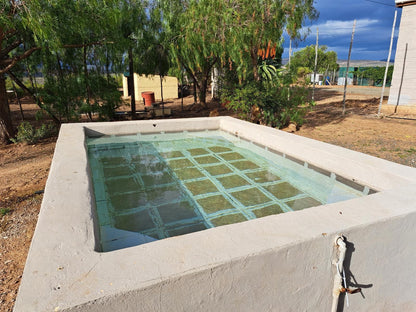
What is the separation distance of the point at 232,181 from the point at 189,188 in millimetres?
632

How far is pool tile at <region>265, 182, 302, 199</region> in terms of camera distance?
11.3 ft

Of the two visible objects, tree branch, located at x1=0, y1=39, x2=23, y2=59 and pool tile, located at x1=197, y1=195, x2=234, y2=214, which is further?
tree branch, located at x1=0, y1=39, x2=23, y2=59

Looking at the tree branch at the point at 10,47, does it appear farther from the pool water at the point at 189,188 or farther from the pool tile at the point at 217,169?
the pool tile at the point at 217,169

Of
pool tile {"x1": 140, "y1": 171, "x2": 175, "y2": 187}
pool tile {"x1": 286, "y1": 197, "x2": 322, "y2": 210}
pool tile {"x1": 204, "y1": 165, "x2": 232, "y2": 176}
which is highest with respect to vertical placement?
pool tile {"x1": 204, "y1": 165, "x2": 232, "y2": 176}

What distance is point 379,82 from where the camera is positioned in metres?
28.9

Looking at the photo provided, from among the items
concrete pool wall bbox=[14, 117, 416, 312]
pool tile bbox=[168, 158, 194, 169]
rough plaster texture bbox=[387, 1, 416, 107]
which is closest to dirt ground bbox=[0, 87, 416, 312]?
rough plaster texture bbox=[387, 1, 416, 107]

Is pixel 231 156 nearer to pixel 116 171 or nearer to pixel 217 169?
pixel 217 169

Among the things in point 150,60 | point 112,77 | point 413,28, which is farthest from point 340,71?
point 112,77

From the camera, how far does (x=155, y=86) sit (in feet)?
66.6

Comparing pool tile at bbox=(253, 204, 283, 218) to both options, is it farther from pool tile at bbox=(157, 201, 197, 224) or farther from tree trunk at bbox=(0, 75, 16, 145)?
tree trunk at bbox=(0, 75, 16, 145)

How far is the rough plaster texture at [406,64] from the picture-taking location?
371 inches

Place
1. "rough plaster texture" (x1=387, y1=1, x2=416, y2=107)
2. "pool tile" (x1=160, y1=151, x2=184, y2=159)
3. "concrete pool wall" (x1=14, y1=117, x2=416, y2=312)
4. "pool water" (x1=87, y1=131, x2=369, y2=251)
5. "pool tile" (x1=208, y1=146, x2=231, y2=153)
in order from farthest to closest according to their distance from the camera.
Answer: "rough plaster texture" (x1=387, y1=1, x2=416, y2=107)
"pool tile" (x1=208, y1=146, x2=231, y2=153)
"pool tile" (x1=160, y1=151, x2=184, y2=159)
"pool water" (x1=87, y1=131, x2=369, y2=251)
"concrete pool wall" (x1=14, y1=117, x2=416, y2=312)

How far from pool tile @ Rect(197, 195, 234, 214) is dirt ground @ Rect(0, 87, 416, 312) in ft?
6.30

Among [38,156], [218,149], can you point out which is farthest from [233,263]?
[38,156]
